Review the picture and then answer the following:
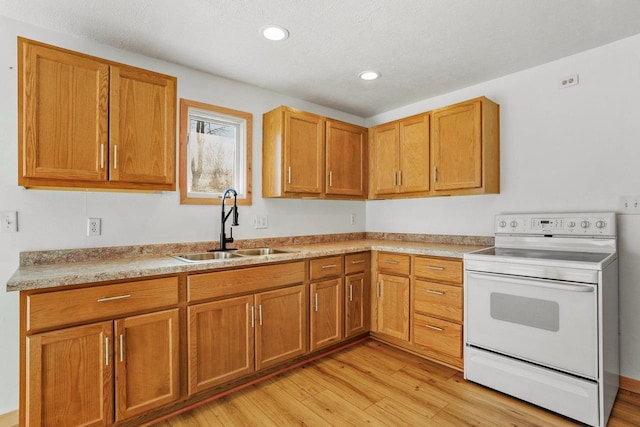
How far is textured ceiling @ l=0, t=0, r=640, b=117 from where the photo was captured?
1.82 meters

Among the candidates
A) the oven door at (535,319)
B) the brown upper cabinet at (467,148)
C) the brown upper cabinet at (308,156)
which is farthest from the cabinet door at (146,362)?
the brown upper cabinet at (467,148)

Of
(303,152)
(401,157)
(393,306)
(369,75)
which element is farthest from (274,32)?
(393,306)

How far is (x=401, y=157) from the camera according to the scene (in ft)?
10.4

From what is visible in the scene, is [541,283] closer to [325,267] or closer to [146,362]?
[325,267]

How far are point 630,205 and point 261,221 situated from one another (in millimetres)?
2723

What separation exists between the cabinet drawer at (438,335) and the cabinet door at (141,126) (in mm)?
2150

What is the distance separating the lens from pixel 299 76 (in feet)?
8.96

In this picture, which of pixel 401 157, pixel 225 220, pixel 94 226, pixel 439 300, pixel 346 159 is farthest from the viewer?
pixel 346 159

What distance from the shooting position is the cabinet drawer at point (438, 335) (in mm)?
2420

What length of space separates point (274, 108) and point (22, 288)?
2.26 meters

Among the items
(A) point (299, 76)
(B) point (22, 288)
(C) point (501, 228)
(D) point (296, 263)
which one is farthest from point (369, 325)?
(B) point (22, 288)

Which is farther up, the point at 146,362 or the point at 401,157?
the point at 401,157

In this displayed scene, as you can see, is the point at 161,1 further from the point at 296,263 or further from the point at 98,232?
the point at 296,263

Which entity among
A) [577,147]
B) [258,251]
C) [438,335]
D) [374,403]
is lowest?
[374,403]
